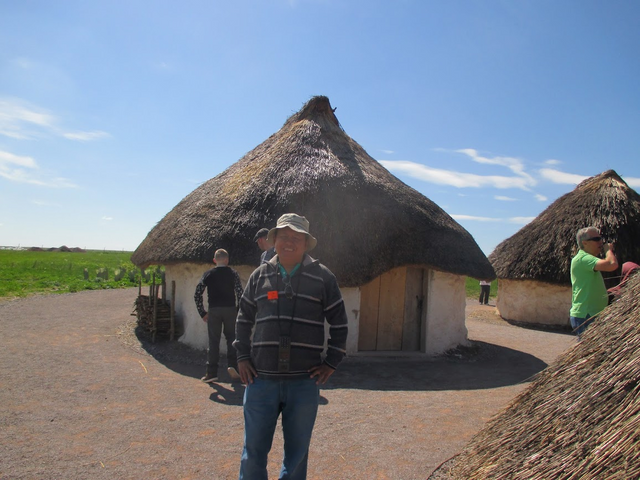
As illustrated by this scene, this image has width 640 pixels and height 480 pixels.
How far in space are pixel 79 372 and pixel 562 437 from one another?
628cm

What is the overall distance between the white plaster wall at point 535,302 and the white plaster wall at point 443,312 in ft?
19.0

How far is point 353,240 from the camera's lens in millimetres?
8273

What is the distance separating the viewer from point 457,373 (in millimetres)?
7672

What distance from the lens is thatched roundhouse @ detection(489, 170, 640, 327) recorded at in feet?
43.2

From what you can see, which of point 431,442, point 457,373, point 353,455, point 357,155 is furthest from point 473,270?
point 353,455

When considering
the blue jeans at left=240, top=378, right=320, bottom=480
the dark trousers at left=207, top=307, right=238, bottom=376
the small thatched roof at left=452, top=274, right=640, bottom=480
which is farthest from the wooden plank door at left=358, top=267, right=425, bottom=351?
the blue jeans at left=240, top=378, right=320, bottom=480

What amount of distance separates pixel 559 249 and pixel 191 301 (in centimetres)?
1022

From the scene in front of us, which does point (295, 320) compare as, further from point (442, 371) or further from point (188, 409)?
point (442, 371)

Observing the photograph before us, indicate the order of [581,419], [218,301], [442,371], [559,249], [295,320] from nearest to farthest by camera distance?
[581,419]
[295,320]
[218,301]
[442,371]
[559,249]

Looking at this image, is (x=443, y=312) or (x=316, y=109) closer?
(x=443, y=312)

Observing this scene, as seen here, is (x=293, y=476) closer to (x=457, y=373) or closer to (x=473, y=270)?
(x=457, y=373)

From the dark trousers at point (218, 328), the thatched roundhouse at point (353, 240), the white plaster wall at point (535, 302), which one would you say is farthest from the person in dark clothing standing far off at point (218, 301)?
the white plaster wall at point (535, 302)

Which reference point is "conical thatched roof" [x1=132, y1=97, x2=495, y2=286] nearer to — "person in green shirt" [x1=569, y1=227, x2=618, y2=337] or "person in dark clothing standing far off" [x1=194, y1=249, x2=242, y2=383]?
"person in dark clothing standing far off" [x1=194, y1=249, x2=242, y2=383]

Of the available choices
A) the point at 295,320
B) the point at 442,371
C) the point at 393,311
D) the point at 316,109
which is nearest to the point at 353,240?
the point at 393,311
